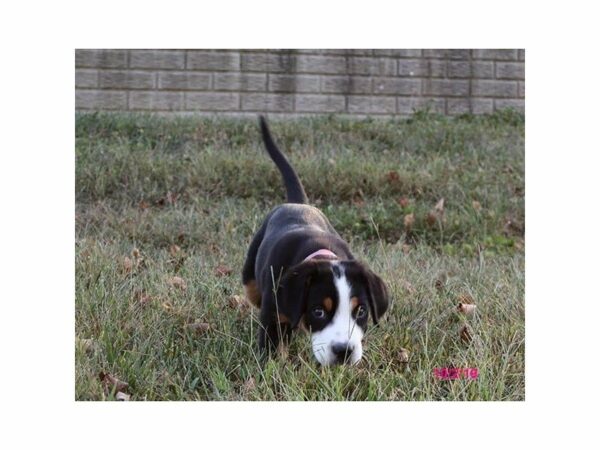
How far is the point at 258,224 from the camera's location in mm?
4125

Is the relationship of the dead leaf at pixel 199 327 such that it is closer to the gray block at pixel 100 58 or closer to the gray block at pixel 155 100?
the gray block at pixel 100 58

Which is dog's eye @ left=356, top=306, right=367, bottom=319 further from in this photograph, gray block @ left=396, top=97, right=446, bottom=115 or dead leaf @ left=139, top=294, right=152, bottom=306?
gray block @ left=396, top=97, right=446, bottom=115

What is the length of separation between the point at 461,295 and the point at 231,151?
1804 mm

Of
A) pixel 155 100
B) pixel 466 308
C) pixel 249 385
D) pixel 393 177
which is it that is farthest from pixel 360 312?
pixel 393 177

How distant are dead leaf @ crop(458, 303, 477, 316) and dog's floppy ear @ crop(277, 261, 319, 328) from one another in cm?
75

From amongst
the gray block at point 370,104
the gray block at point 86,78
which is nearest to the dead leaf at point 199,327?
the gray block at point 86,78

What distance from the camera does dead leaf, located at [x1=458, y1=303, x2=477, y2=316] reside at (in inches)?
135

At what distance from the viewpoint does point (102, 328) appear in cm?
321

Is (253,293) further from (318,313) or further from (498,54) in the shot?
(498,54)

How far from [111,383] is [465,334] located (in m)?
1.31

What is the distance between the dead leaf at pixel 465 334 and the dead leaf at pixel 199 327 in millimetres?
958

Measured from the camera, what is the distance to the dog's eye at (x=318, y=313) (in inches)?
114

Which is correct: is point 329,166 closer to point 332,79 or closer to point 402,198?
point 402,198

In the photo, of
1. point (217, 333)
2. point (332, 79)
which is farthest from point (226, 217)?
point (217, 333)
